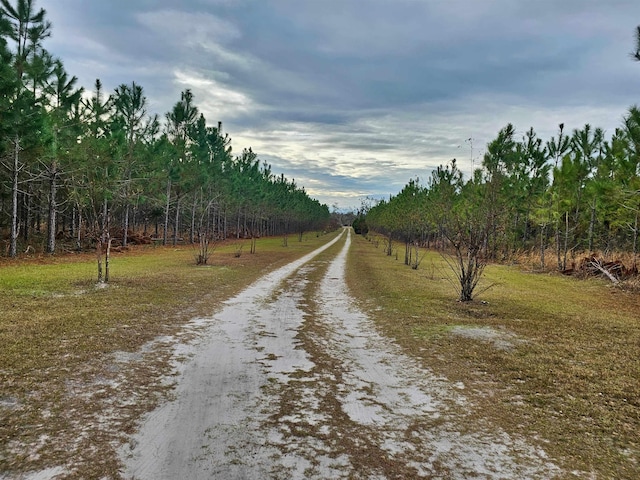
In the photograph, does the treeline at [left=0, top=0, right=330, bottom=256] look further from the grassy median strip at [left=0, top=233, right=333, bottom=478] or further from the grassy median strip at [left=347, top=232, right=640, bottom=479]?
the grassy median strip at [left=347, top=232, right=640, bottom=479]

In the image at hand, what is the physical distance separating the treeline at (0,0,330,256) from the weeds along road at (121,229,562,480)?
6.99 meters

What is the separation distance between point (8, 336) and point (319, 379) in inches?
178

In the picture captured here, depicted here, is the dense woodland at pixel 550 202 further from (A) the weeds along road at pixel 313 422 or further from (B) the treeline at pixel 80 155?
(B) the treeline at pixel 80 155

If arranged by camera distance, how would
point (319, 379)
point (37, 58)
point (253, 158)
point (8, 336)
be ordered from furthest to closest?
point (253, 158) < point (37, 58) < point (8, 336) < point (319, 379)

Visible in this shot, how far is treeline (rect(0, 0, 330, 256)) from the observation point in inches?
550

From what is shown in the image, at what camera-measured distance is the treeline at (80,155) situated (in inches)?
550

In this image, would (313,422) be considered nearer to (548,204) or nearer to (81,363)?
(81,363)

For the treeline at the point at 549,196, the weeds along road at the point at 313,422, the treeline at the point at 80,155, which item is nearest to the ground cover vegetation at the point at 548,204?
the treeline at the point at 549,196

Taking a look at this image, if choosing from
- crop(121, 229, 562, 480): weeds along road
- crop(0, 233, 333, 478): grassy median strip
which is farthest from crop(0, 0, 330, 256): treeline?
crop(121, 229, 562, 480): weeds along road

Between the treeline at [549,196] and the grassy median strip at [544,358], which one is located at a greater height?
the treeline at [549,196]

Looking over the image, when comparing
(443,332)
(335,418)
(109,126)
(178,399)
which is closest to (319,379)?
(335,418)

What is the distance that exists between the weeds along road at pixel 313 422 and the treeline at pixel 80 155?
6.99 metres

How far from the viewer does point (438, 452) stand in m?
3.14

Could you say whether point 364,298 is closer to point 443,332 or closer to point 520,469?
point 443,332
